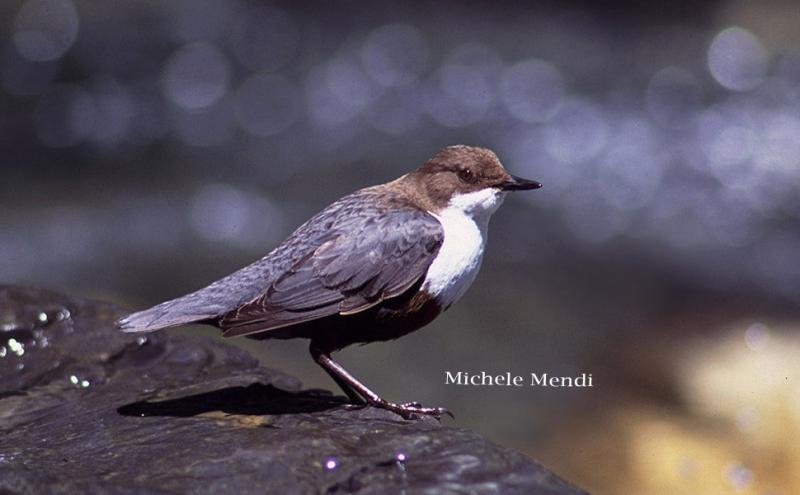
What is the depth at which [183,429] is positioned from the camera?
353 cm

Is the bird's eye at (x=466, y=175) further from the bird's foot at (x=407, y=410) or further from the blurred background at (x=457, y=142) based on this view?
the blurred background at (x=457, y=142)

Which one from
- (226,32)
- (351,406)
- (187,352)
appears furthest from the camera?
(226,32)

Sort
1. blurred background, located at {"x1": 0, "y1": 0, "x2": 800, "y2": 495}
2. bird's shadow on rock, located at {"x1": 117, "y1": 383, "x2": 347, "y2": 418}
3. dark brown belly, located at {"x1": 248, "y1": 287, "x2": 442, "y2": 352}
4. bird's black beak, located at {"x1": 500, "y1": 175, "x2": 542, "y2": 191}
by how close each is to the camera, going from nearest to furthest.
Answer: bird's shadow on rock, located at {"x1": 117, "y1": 383, "x2": 347, "y2": 418}, dark brown belly, located at {"x1": 248, "y1": 287, "x2": 442, "y2": 352}, bird's black beak, located at {"x1": 500, "y1": 175, "x2": 542, "y2": 191}, blurred background, located at {"x1": 0, "y1": 0, "x2": 800, "y2": 495}

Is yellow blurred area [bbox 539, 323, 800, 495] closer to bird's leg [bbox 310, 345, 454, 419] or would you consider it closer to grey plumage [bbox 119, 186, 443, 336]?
bird's leg [bbox 310, 345, 454, 419]

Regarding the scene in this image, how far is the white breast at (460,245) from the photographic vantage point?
3996mm

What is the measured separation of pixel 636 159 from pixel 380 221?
6.86m

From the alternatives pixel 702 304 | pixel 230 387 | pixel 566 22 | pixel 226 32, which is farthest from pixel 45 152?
pixel 230 387

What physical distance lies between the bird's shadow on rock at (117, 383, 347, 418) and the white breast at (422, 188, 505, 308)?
1.87ft

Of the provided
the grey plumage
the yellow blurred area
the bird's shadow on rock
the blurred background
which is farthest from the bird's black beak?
the blurred background

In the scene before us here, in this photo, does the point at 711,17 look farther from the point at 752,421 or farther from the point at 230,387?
the point at 230,387

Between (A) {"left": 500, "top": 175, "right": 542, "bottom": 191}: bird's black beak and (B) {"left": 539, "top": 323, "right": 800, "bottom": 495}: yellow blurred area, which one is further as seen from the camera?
(B) {"left": 539, "top": 323, "right": 800, "bottom": 495}: yellow blurred area

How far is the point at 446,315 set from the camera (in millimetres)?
8078

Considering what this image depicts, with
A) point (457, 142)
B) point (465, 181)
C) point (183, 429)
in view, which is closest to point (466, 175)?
point (465, 181)

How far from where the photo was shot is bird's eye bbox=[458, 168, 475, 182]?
14.0 feet
